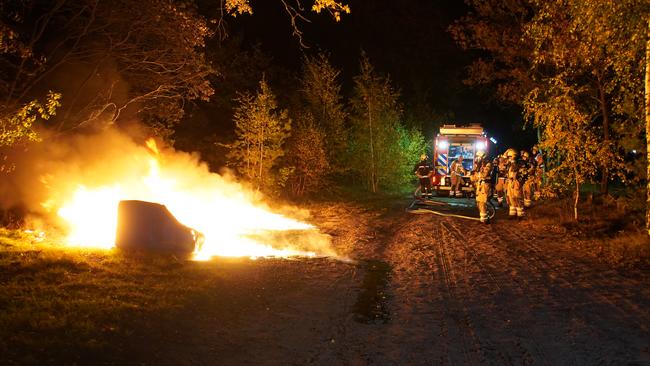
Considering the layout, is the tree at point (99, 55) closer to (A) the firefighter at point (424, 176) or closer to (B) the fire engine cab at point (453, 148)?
(A) the firefighter at point (424, 176)

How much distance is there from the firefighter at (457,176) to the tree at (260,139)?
27.7ft

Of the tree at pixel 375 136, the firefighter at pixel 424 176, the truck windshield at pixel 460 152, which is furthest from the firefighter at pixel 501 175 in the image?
the tree at pixel 375 136

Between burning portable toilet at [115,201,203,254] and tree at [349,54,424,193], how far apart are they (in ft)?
68.5

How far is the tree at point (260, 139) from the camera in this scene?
2250 centimetres

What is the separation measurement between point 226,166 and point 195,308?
725 inches

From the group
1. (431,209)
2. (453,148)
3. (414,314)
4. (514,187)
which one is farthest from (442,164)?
(414,314)

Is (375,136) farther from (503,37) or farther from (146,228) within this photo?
(146,228)

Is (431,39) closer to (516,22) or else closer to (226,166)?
(516,22)

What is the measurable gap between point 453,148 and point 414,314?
68.1 feet

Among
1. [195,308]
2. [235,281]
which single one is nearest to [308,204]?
[235,281]

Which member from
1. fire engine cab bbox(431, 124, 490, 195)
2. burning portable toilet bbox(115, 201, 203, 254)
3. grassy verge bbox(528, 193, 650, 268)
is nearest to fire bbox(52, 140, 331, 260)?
burning portable toilet bbox(115, 201, 203, 254)

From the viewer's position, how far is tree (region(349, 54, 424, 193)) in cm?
3072

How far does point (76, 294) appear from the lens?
7430 millimetres

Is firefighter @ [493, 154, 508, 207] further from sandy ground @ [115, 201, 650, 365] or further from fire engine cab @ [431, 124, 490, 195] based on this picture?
fire engine cab @ [431, 124, 490, 195]
